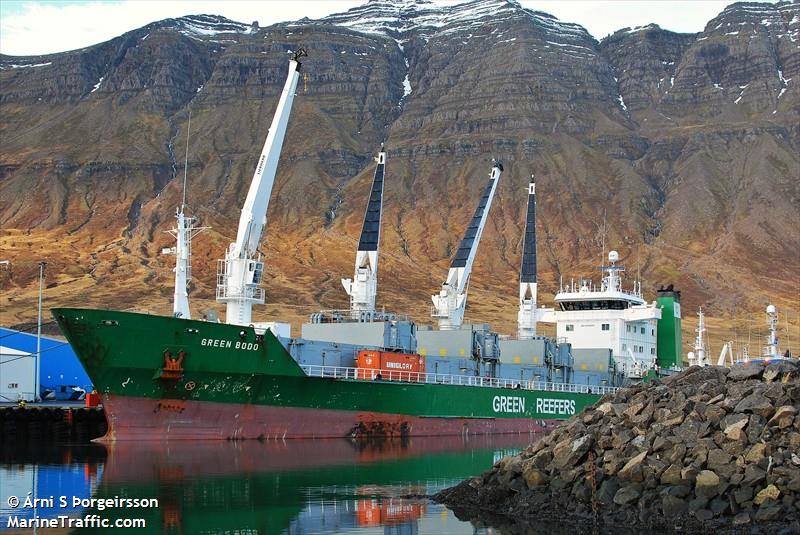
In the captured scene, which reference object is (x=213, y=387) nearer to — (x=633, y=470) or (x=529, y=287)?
(x=633, y=470)

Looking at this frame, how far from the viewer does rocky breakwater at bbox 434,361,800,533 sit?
25.7 metres

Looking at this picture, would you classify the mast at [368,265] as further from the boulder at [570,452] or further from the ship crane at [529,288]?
the boulder at [570,452]

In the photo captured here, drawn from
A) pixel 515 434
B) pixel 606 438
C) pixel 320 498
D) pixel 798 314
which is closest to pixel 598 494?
pixel 606 438

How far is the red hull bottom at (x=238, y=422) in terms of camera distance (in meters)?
44.7

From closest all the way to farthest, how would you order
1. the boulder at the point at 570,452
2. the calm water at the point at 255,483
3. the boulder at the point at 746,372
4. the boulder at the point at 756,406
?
the calm water at the point at 255,483 → the boulder at the point at 756,406 → the boulder at the point at 570,452 → the boulder at the point at 746,372

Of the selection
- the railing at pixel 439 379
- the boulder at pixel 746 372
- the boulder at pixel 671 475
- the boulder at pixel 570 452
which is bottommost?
the boulder at pixel 671 475

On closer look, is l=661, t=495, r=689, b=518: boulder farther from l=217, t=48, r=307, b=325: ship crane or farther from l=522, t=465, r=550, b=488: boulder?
l=217, t=48, r=307, b=325: ship crane

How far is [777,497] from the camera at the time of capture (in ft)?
83.6

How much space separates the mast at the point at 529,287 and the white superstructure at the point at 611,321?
2208 mm

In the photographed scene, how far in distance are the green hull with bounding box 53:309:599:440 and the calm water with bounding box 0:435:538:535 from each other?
1.10m

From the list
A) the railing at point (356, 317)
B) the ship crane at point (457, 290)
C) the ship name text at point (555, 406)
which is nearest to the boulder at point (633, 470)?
the railing at point (356, 317)

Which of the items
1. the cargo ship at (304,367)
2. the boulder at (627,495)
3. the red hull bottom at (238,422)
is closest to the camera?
the boulder at (627,495)

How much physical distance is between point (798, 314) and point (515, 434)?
12507 cm

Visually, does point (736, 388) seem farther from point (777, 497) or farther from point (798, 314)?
point (798, 314)
